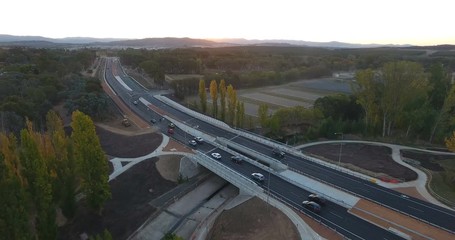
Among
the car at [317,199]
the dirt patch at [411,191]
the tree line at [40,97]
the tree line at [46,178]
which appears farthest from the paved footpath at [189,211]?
the tree line at [40,97]

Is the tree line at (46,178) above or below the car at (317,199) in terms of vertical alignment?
above

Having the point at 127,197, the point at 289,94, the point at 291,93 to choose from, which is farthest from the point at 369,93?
the point at 291,93

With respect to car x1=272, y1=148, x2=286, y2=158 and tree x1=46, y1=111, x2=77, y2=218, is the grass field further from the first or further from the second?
tree x1=46, y1=111, x2=77, y2=218

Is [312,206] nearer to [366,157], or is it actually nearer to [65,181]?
[366,157]

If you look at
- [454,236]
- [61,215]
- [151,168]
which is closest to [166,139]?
[151,168]

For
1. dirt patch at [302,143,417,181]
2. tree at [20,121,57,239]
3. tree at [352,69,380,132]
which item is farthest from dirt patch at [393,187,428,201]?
tree at [20,121,57,239]

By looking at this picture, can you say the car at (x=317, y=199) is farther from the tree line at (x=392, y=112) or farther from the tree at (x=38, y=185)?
the tree at (x=38, y=185)
